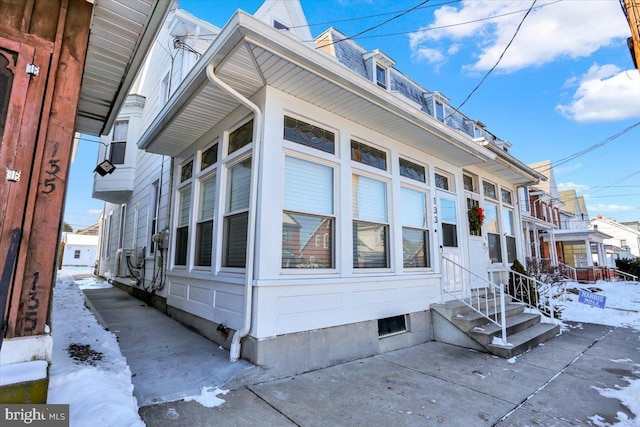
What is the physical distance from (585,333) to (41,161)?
7.97m

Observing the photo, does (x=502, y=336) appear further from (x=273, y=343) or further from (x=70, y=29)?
(x=70, y=29)

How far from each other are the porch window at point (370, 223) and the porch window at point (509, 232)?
443cm

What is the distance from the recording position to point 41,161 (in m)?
1.88

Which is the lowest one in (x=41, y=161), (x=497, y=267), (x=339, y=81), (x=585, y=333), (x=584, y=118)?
(x=585, y=333)

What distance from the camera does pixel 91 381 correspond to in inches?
81.3

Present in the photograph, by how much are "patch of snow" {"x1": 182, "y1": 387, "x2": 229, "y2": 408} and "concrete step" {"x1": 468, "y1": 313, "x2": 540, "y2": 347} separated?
3534 millimetres

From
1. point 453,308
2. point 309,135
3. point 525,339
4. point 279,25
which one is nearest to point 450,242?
point 453,308

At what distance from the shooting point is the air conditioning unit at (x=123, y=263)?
26.3 ft

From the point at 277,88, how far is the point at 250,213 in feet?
5.00

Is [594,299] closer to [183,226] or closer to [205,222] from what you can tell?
[205,222]

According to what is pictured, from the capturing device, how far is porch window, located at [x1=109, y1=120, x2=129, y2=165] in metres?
8.53

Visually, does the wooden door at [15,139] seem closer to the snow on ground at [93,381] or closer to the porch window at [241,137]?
the snow on ground at [93,381]

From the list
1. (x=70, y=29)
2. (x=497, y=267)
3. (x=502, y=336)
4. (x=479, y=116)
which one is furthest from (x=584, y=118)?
(x=70, y=29)

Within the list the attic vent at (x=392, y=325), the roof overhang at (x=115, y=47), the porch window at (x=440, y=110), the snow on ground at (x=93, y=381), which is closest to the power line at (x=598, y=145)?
the porch window at (x=440, y=110)
